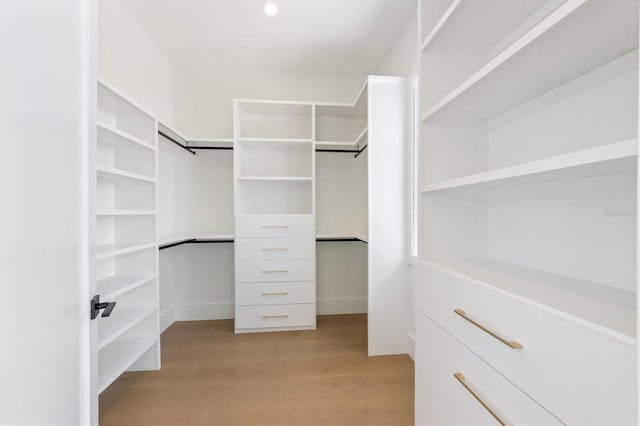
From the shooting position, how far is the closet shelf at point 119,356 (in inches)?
62.7

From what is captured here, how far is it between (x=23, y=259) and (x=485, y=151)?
1553 mm

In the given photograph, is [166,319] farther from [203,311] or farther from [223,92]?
[223,92]

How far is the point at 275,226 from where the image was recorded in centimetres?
273

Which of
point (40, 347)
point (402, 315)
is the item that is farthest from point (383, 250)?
point (40, 347)

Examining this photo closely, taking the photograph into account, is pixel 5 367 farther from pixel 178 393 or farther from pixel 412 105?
pixel 412 105

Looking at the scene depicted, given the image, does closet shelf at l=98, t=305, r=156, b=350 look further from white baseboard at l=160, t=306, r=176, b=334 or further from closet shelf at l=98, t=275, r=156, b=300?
white baseboard at l=160, t=306, r=176, b=334

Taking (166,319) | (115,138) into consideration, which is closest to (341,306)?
(166,319)

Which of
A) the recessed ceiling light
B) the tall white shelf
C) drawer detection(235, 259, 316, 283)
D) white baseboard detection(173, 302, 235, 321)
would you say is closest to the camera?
the tall white shelf

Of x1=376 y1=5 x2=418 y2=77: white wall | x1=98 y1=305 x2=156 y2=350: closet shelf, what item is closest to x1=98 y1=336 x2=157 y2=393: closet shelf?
x1=98 y1=305 x2=156 y2=350: closet shelf

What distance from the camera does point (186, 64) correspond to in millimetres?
2990

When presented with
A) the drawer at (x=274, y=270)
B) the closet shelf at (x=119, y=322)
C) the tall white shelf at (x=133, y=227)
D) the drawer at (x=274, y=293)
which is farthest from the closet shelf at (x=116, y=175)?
the drawer at (x=274, y=293)

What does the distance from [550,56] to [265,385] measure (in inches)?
83.2

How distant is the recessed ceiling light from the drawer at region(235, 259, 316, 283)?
200cm

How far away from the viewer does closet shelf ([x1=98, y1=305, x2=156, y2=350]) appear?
1.56 metres
